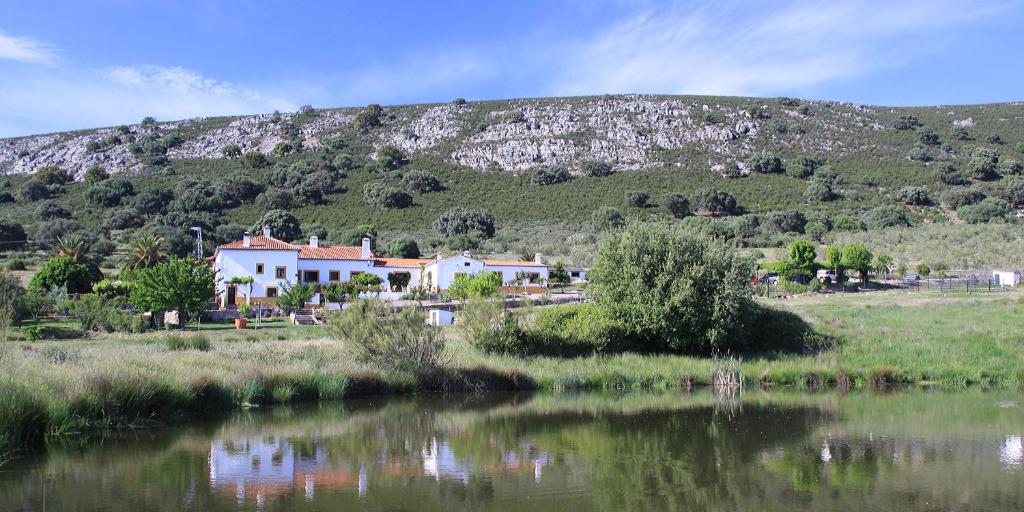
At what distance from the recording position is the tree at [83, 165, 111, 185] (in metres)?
89.2

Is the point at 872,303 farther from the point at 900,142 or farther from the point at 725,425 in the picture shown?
the point at 900,142

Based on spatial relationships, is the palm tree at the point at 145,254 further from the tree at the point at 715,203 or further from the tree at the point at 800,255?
the tree at the point at 715,203

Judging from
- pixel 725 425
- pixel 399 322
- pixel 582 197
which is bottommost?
pixel 725 425

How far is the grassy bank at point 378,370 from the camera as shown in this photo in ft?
47.1

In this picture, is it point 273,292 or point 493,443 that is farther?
point 273,292

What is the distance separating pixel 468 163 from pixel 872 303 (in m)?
65.4

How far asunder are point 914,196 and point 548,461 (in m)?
73.1

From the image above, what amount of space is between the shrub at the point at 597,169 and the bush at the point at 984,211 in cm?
3651

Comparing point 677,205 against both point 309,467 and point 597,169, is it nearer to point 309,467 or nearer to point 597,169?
point 597,169

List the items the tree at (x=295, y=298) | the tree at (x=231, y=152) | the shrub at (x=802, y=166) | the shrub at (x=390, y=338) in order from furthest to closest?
1. the tree at (x=231, y=152)
2. the shrub at (x=802, y=166)
3. the tree at (x=295, y=298)
4. the shrub at (x=390, y=338)

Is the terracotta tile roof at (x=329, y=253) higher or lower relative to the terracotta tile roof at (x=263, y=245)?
lower

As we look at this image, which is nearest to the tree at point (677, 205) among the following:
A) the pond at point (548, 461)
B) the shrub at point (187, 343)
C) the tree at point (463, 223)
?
the tree at point (463, 223)

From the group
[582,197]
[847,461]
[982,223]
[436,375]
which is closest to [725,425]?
[847,461]

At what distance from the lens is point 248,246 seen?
158ft
